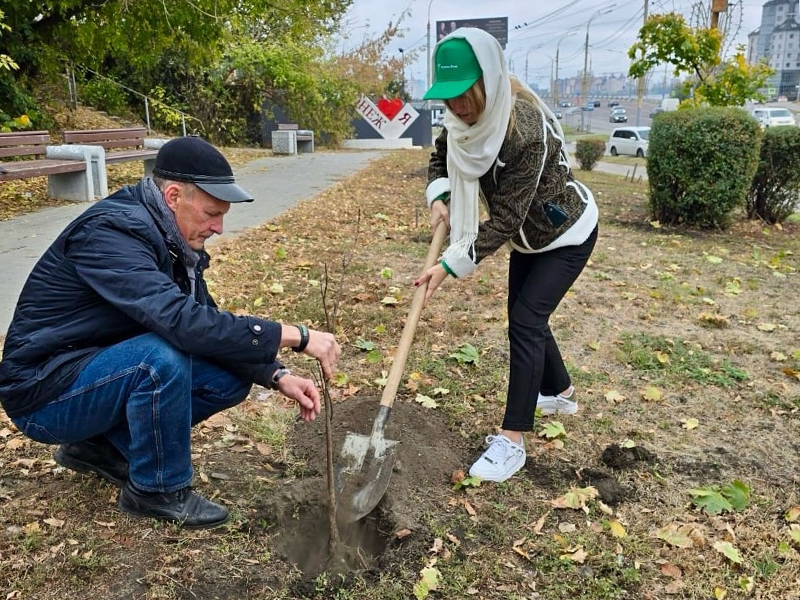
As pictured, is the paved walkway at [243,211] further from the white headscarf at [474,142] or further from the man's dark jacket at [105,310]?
the white headscarf at [474,142]

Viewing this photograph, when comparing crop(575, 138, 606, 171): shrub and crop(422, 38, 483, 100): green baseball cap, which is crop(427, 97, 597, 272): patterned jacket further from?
crop(575, 138, 606, 171): shrub

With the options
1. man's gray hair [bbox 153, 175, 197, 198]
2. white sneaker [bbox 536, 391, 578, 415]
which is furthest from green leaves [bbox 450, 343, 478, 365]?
man's gray hair [bbox 153, 175, 197, 198]

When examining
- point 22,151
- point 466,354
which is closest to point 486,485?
point 466,354

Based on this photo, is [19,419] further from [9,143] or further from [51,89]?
[51,89]

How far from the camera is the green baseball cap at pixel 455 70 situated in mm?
2428

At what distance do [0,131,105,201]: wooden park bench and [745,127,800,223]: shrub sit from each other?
8155 mm

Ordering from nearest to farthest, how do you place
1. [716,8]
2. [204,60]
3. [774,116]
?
Answer: [716,8] < [204,60] < [774,116]

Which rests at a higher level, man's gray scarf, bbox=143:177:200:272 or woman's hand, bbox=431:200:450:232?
man's gray scarf, bbox=143:177:200:272

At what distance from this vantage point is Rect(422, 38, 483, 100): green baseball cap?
243 centimetres

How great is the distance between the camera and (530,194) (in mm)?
2678

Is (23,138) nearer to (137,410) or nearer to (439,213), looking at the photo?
(439,213)

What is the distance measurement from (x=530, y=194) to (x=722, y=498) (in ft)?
4.95

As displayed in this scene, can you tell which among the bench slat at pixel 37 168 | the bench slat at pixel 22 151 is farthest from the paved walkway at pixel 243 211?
the bench slat at pixel 22 151

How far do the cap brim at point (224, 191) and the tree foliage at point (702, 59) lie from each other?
1077 centimetres
